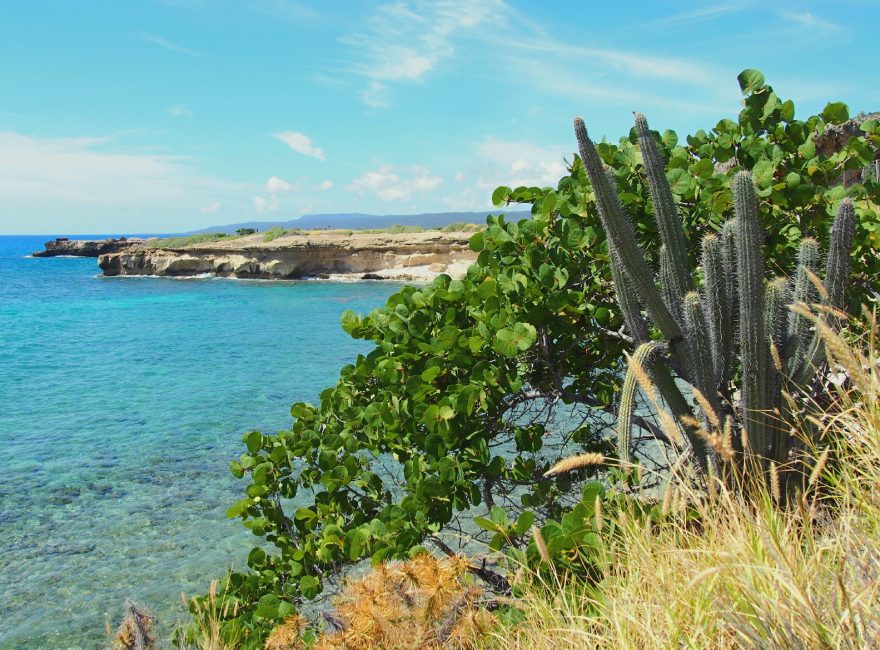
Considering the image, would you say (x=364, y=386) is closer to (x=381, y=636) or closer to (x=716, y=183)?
(x=381, y=636)

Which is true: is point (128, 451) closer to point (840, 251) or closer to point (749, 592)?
point (840, 251)

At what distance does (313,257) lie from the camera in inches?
1882

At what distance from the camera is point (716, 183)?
3.29 metres

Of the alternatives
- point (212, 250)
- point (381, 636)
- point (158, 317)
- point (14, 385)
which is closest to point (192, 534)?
point (381, 636)

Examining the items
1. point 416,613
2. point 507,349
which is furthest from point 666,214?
point 416,613

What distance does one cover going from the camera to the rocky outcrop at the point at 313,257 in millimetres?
43438

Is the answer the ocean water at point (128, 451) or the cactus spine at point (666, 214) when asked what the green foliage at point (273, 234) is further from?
the cactus spine at point (666, 214)

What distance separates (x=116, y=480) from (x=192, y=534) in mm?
2538

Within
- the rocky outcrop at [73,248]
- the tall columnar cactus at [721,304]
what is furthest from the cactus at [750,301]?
the rocky outcrop at [73,248]

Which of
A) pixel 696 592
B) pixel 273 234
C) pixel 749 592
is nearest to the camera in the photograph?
pixel 749 592

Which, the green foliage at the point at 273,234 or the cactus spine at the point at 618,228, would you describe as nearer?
the cactus spine at the point at 618,228

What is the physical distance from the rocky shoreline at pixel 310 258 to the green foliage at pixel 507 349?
35.0m

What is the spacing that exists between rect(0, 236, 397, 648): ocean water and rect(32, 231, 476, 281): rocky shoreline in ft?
53.5

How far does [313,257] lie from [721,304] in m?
46.3
